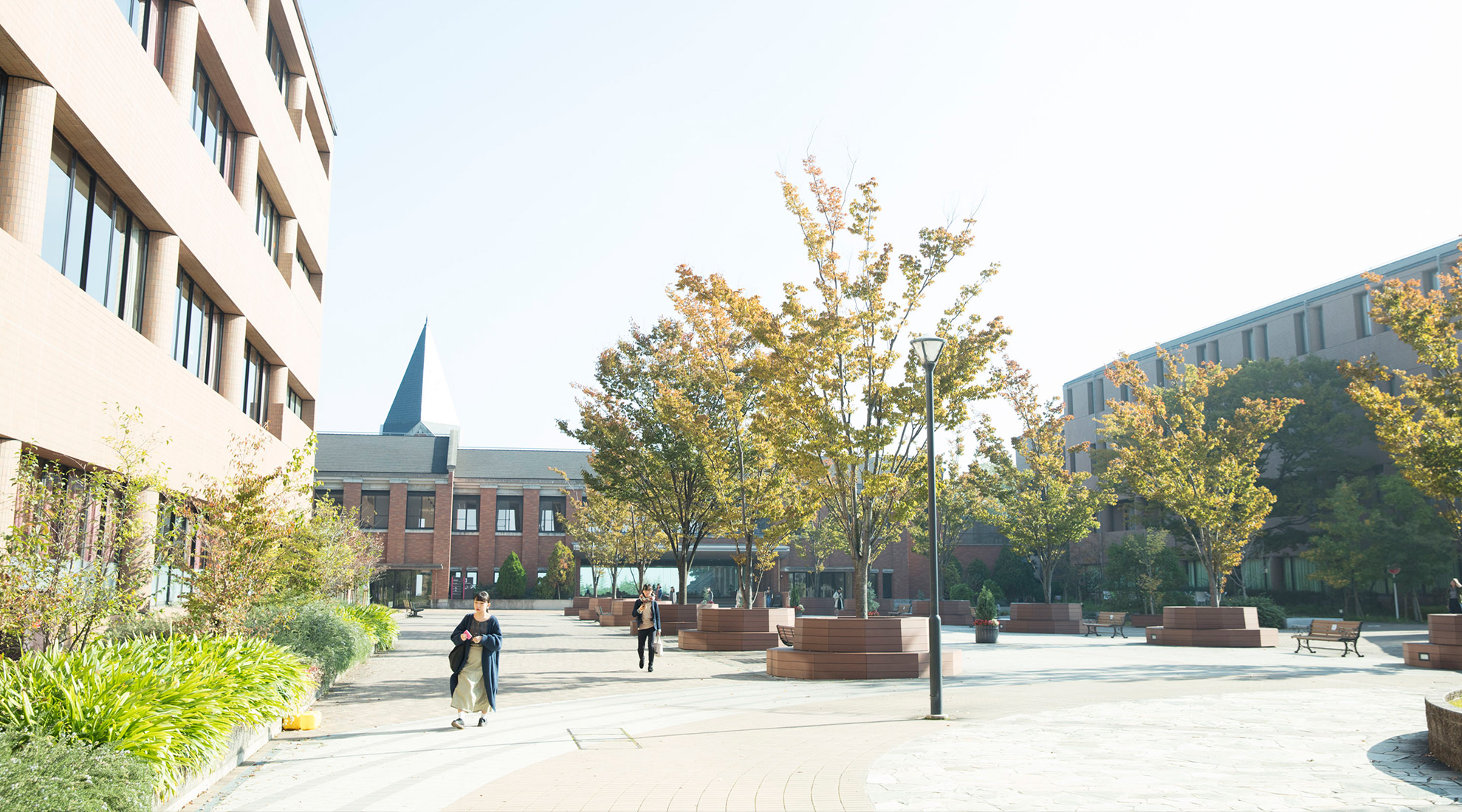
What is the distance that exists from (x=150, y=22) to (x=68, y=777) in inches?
560

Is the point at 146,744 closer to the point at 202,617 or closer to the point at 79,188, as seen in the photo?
Result: the point at 202,617

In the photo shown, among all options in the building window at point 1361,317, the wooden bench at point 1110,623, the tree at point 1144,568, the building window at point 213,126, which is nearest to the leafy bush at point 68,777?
the building window at point 213,126

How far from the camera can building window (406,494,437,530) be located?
191ft

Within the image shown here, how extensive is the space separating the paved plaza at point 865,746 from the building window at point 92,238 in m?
6.70

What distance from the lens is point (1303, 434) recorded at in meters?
45.5

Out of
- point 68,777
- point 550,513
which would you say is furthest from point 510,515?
point 68,777

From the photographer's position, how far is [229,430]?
21172 mm

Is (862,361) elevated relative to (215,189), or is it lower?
lower

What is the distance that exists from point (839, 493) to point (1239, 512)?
1514cm

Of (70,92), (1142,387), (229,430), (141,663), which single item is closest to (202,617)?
(141,663)

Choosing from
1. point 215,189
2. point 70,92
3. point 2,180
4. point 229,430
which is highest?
point 215,189

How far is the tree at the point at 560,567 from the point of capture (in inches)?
2228

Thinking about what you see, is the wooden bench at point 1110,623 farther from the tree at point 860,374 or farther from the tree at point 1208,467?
the tree at point 860,374

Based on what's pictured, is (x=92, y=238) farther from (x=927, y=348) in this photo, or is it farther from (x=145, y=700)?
(x=927, y=348)
